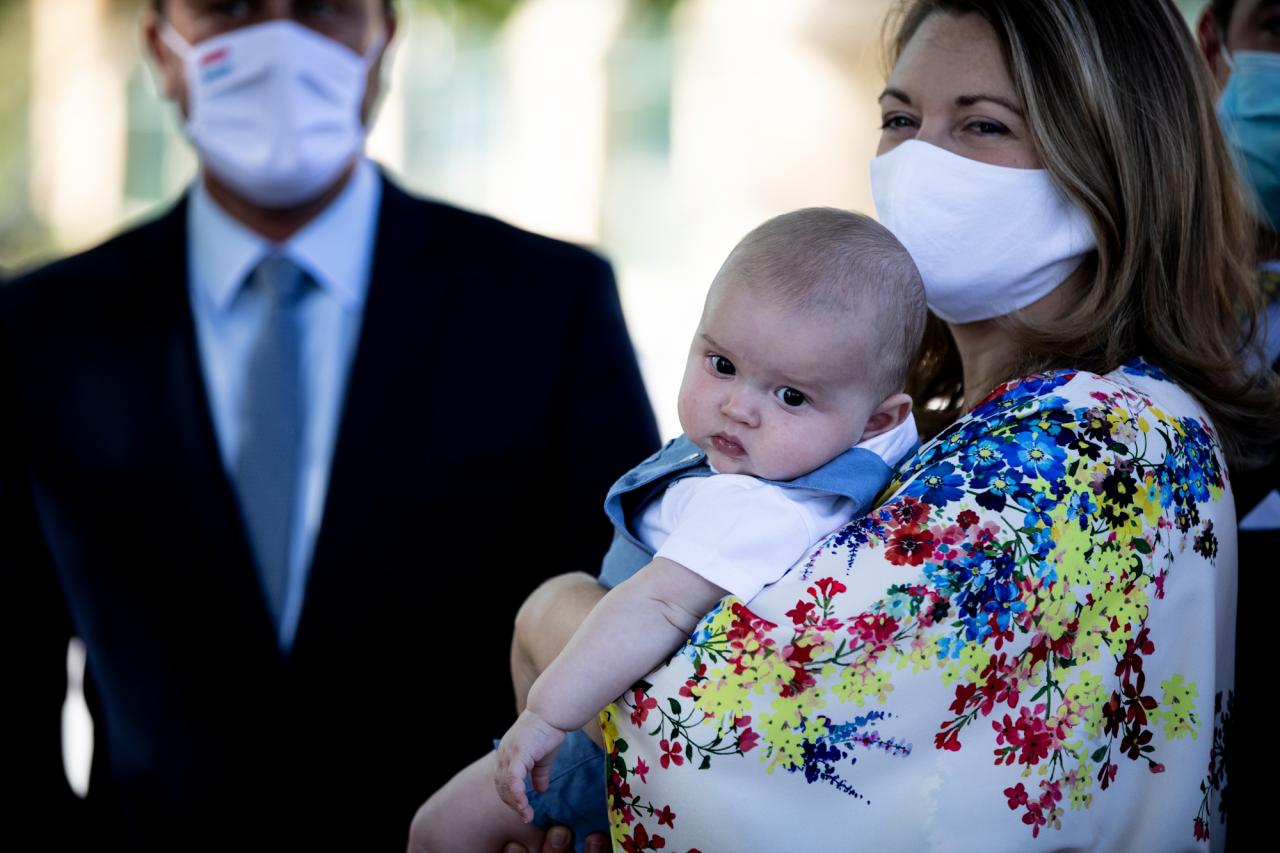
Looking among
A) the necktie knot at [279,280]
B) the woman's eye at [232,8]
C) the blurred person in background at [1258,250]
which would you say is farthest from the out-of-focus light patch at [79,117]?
the blurred person in background at [1258,250]

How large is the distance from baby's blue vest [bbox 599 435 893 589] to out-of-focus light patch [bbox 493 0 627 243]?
10425 millimetres

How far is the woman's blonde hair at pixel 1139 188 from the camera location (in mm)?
1742

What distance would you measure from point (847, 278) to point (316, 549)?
128 cm

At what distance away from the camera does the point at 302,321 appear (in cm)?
262

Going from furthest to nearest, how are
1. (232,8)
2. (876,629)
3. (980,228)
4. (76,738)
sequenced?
1. (76,738)
2. (232,8)
3. (980,228)
4. (876,629)

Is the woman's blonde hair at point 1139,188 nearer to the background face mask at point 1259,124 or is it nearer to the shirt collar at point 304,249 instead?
the background face mask at point 1259,124

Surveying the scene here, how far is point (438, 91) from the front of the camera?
12578 mm

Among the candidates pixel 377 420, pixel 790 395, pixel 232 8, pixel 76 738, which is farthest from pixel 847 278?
pixel 76 738

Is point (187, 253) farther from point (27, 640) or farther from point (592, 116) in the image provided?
point (592, 116)

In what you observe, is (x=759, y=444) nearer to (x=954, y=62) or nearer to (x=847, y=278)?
(x=847, y=278)

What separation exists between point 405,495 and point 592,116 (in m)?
10.1

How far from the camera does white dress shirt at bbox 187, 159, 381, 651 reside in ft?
8.27

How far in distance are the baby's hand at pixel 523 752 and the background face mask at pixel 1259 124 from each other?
4.92 ft

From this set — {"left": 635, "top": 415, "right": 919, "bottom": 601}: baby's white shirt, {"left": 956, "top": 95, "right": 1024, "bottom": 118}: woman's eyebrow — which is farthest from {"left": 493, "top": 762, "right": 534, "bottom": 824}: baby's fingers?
{"left": 956, "top": 95, "right": 1024, "bottom": 118}: woman's eyebrow
